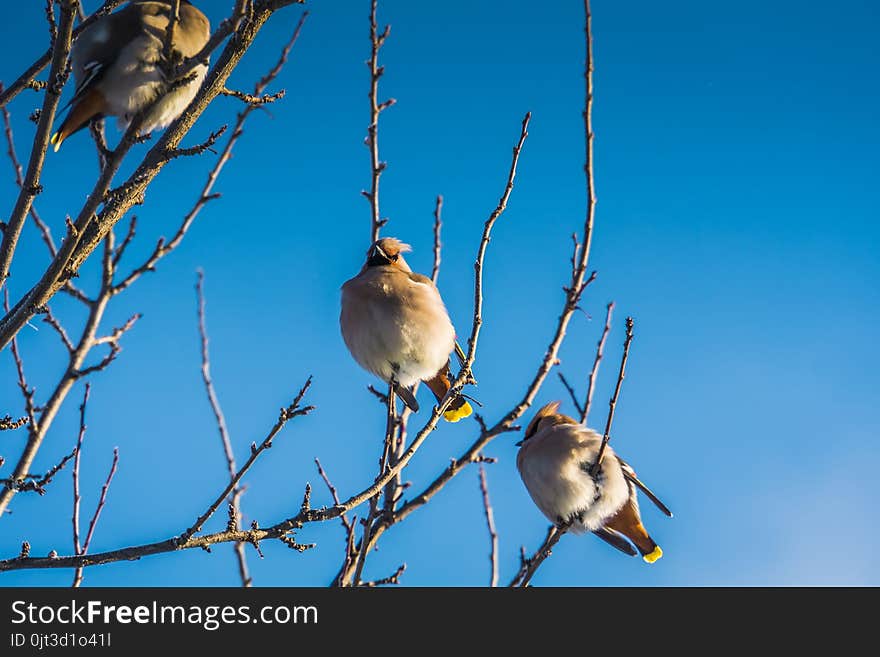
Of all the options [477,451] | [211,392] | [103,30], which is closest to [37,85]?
[103,30]

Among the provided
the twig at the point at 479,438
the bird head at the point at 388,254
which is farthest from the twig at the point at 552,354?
the bird head at the point at 388,254

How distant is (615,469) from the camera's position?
5172 mm

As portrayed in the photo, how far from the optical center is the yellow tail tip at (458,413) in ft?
16.1

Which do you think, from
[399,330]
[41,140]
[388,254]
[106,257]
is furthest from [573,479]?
[41,140]

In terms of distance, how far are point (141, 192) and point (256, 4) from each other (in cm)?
70

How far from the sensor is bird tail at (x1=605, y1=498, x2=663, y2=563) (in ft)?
18.0

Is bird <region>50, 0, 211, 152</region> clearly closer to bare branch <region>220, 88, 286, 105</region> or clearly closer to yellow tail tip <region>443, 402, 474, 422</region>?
bare branch <region>220, 88, 286, 105</region>

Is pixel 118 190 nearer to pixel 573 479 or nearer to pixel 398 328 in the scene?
pixel 398 328

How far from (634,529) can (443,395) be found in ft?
5.48

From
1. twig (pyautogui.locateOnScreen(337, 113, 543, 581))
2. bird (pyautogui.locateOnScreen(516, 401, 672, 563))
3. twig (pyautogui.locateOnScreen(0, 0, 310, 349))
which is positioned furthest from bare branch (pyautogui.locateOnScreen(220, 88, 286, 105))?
bird (pyautogui.locateOnScreen(516, 401, 672, 563))

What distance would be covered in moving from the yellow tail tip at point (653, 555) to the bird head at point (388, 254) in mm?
2384

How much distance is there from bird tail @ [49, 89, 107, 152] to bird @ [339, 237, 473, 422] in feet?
5.07
